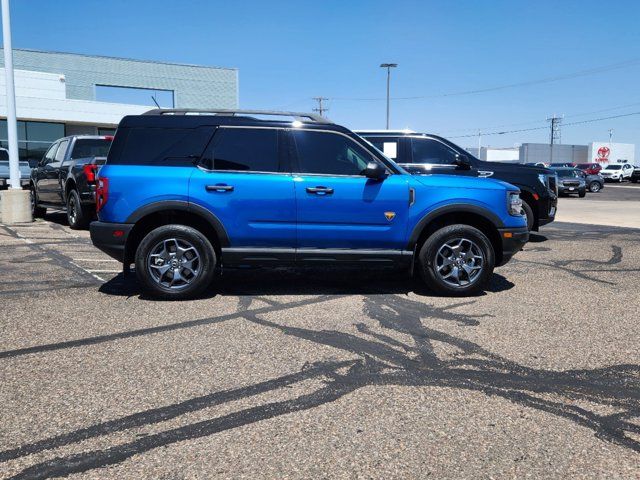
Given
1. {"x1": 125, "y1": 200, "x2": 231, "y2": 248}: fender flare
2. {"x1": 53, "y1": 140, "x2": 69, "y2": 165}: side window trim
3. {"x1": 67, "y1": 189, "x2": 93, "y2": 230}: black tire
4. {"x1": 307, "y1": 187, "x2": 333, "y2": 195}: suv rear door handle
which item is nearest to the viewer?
{"x1": 125, "y1": 200, "x2": 231, "y2": 248}: fender flare

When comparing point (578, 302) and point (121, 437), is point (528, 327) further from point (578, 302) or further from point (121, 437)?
→ point (121, 437)

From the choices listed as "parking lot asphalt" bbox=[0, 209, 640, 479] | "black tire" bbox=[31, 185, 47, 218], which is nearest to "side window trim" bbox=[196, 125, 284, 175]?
"parking lot asphalt" bbox=[0, 209, 640, 479]

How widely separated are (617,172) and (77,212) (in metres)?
51.1

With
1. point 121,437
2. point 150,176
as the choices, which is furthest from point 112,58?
point 121,437

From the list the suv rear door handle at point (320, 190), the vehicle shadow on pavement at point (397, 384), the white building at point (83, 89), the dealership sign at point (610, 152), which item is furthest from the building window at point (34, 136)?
the dealership sign at point (610, 152)

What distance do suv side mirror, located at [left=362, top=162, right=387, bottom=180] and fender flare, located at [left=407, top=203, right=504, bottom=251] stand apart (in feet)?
2.23

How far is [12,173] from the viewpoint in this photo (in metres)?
13.1

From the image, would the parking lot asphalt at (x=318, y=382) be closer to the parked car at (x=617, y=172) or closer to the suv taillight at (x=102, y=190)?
the suv taillight at (x=102, y=190)

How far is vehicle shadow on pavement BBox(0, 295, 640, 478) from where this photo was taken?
299cm

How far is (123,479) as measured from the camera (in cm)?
265

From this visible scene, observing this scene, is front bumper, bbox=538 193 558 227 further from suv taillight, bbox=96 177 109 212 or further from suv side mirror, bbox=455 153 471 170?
suv taillight, bbox=96 177 109 212

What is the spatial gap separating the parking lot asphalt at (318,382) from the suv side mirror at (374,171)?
52.5 inches

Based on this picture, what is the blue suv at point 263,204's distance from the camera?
232 inches

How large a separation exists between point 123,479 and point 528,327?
12.4 feet
